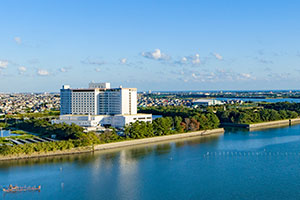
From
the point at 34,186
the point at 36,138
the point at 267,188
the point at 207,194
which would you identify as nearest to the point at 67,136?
the point at 36,138

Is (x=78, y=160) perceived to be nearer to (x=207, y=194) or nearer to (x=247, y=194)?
(x=207, y=194)

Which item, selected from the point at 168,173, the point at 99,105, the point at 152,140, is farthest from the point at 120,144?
the point at 99,105

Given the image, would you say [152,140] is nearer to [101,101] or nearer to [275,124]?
[101,101]

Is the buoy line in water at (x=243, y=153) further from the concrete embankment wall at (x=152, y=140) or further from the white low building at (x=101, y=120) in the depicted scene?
the white low building at (x=101, y=120)

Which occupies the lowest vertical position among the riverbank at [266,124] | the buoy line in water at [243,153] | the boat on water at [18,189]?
the boat on water at [18,189]

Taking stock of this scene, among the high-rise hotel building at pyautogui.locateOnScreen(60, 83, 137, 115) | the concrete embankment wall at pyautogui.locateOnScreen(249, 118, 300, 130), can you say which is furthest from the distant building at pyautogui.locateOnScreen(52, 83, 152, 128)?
the concrete embankment wall at pyautogui.locateOnScreen(249, 118, 300, 130)

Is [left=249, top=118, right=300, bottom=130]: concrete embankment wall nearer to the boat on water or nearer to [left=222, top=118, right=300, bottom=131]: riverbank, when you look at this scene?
[left=222, top=118, right=300, bottom=131]: riverbank

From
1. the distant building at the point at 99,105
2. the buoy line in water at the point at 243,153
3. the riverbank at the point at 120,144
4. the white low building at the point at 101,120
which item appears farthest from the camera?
the distant building at the point at 99,105

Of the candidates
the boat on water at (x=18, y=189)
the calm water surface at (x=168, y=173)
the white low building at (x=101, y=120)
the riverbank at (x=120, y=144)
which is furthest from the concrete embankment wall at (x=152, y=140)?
the boat on water at (x=18, y=189)
